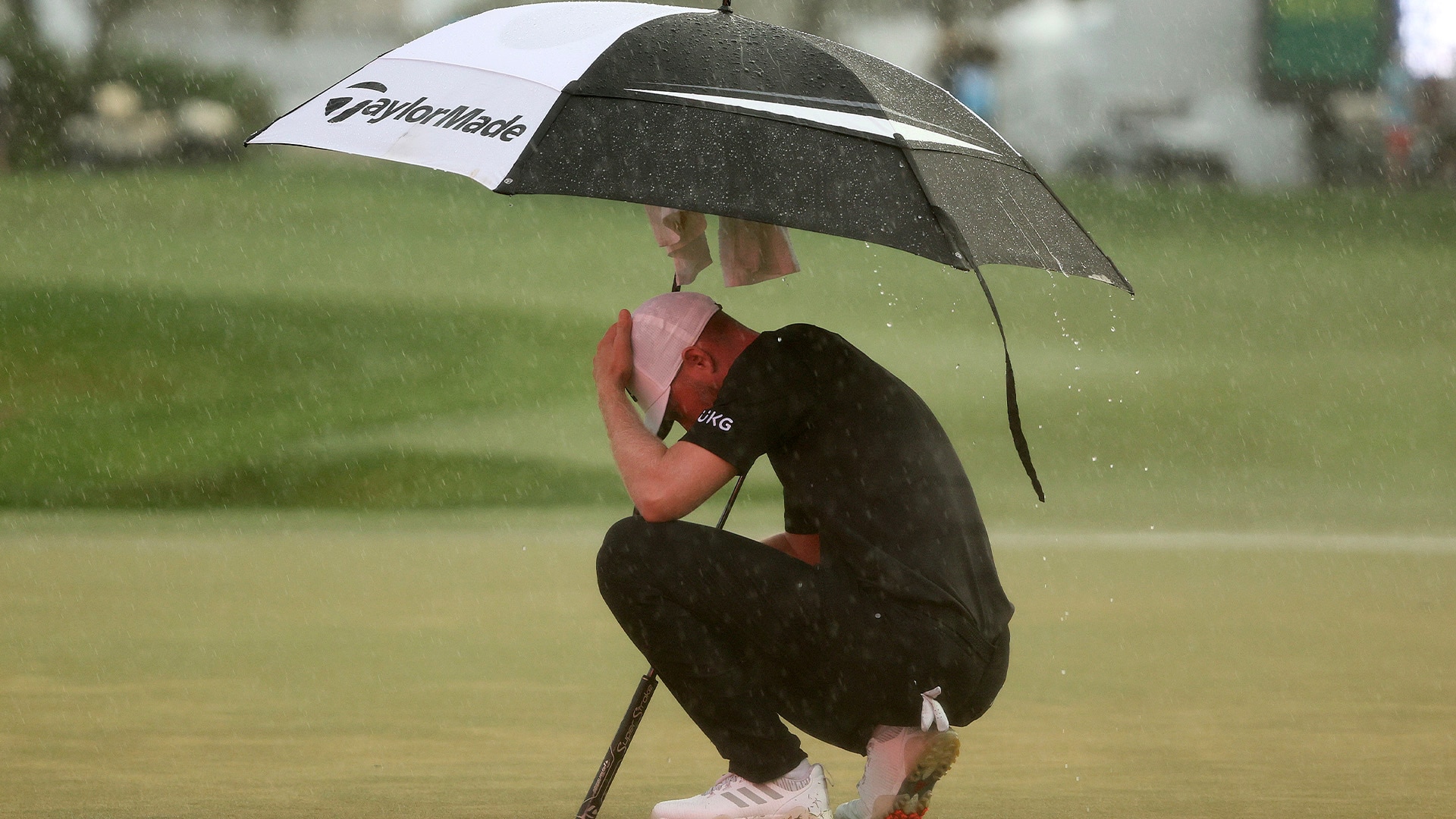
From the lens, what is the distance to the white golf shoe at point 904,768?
3.29 m

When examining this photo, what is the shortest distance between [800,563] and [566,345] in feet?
32.0

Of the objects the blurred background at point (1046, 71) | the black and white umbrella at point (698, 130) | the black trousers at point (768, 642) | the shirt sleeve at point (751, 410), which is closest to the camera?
the black and white umbrella at point (698, 130)

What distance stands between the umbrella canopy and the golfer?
30 centimetres

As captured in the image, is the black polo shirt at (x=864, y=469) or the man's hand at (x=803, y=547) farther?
the man's hand at (x=803, y=547)

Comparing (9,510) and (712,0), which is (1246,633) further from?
(712,0)

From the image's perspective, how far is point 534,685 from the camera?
5254 mm

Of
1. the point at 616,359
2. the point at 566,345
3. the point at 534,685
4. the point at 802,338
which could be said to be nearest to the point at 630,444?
the point at 616,359

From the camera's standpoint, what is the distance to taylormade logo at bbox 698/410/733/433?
3107 millimetres

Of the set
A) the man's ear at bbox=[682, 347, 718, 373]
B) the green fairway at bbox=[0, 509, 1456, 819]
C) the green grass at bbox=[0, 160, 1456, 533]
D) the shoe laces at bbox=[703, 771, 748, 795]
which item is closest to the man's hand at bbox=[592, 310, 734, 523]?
the man's ear at bbox=[682, 347, 718, 373]

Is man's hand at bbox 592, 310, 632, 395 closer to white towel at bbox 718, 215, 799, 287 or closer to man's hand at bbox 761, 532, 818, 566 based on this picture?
white towel at bbox 718, 215, 799, 287

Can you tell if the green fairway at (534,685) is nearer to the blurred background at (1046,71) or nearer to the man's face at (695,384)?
the man's face at (695,384)

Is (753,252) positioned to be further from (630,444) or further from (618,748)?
(618,748)

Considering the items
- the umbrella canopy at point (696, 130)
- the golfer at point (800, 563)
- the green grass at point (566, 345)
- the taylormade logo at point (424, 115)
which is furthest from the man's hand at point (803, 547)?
the green grass at point (566, 345)

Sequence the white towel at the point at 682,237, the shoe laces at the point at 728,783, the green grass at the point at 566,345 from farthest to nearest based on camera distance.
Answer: the green grass at the point at 566,345 < the white towel at the point at 682,237 < the shoe laces at the point at 728,783
